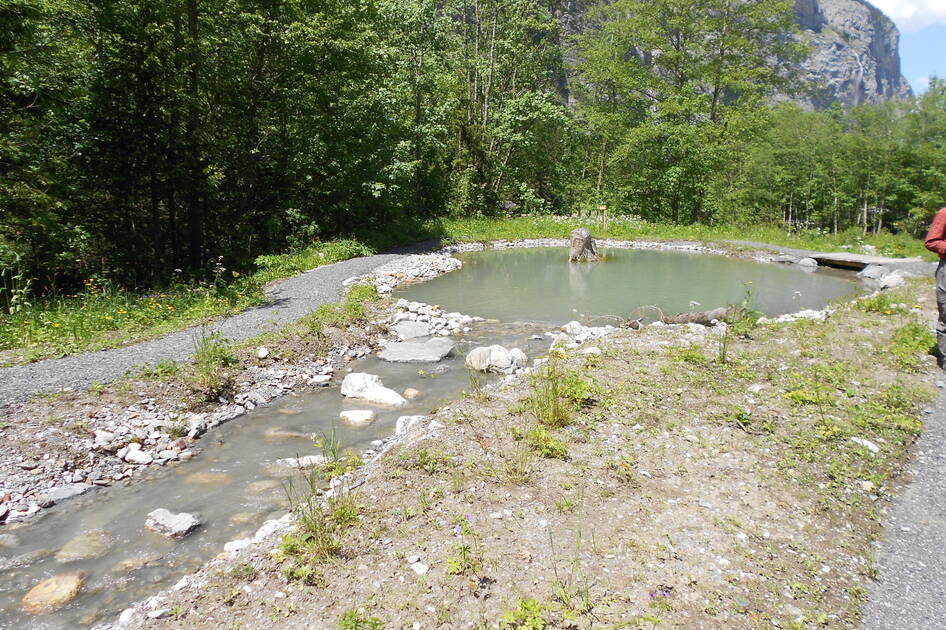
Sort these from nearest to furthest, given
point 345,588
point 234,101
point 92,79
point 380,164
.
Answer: point 345,588 → point 92,79 → point 234,101 → point 380,164

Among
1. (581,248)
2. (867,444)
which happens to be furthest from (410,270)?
(867,444)

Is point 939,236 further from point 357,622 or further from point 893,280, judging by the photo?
point 893,280

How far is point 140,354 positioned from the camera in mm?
7719

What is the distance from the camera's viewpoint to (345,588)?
3.42 m

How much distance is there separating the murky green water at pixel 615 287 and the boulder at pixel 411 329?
2.12 meters

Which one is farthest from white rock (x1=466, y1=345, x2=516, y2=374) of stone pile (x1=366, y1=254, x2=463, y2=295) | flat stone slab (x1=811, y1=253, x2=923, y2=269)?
flat stone slab (x1=811, y1=253, x2=923, y2=269)

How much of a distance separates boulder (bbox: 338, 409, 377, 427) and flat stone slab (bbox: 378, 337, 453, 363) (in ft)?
7.83

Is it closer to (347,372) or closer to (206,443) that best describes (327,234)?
(347,372)

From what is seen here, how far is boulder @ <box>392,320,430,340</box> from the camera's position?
10.8 meters

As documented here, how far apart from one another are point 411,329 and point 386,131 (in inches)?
530

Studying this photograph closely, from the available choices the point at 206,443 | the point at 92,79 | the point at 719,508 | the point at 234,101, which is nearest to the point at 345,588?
the point at 719,508

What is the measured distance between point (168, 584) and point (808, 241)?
95.9 feet

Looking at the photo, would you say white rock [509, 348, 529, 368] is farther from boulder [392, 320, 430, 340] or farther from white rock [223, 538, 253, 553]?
white rock [223, 538, 253, 553]

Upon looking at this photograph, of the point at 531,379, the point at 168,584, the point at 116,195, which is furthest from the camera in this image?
the point at 116,195
